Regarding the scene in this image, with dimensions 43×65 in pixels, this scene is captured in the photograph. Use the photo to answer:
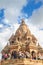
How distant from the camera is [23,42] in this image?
57.2m

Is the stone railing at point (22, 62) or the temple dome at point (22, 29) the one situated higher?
the temple dome at point (22, 29)

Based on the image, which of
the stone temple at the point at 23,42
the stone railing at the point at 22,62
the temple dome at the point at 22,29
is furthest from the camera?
the temple dome at the point at 22,29

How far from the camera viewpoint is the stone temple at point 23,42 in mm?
54281

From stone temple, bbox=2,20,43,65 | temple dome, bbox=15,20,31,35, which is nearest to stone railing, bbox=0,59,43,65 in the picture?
stone temple, bbox=2,20,43,65

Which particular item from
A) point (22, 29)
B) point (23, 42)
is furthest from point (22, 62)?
point (22, 29)

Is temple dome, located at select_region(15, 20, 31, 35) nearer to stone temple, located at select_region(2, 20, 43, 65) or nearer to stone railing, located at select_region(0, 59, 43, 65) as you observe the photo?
stone temple, located at select_region(2, 20, 43, 65)

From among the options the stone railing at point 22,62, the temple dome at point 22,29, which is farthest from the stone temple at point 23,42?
the stone railing at point 22,62

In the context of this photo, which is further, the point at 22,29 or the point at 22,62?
the point at 22,29

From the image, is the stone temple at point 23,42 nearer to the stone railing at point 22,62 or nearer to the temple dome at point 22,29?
the temple dome at point 22,29

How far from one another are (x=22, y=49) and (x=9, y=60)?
1119 centimetres

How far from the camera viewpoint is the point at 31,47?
54125 millimetres

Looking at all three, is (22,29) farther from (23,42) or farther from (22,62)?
(22,62)

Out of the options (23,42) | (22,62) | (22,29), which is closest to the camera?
(22,62)

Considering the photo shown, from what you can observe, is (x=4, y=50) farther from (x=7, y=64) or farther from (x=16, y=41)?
(x=7, y=64)
